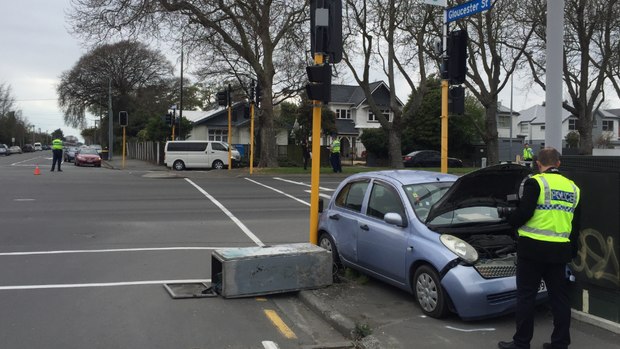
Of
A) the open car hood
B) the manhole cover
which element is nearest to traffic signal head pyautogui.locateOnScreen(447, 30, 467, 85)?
the open car hood

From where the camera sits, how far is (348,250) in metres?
7.39

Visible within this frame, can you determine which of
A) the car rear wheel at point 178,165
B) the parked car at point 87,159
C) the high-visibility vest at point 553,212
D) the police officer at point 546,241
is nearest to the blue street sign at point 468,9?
the police officer at point 546,241

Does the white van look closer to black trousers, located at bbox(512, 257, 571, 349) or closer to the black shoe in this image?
the black shoe

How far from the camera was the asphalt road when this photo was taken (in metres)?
5.41

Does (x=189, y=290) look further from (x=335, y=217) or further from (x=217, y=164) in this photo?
(x=217, y=164)

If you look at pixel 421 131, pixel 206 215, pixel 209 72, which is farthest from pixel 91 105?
pixel 206 215

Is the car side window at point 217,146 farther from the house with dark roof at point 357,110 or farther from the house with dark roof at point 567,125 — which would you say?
the house with dark roof at point 567,125

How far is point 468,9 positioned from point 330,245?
5.72 m

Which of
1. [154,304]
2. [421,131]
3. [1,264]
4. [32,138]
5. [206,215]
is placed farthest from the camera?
[32,138]

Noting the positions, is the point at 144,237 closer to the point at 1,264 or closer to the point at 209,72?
the point at 1,264

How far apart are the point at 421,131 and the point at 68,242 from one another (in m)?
42.1

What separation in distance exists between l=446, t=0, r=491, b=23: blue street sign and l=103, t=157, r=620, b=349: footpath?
6.18m

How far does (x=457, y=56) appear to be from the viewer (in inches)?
391

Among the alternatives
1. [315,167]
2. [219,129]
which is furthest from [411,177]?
[219,129]
